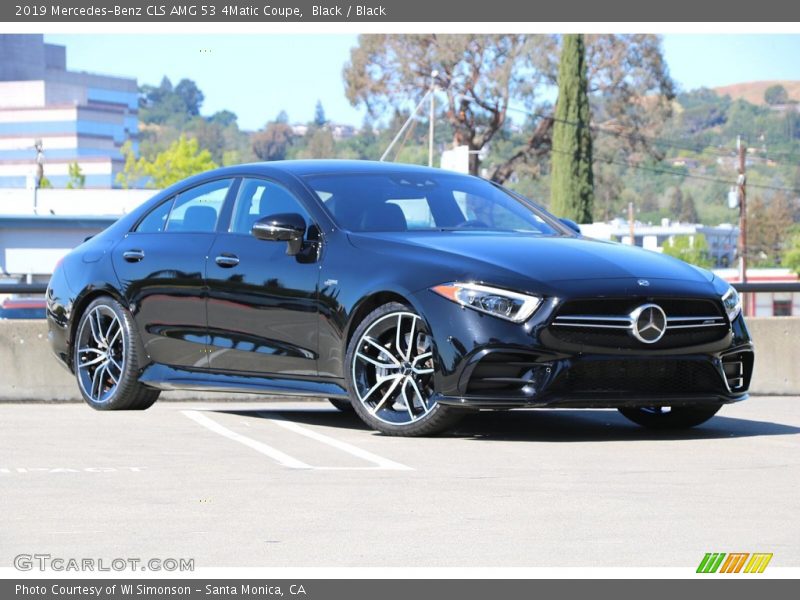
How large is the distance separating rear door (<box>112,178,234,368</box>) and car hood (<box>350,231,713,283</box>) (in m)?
1.34

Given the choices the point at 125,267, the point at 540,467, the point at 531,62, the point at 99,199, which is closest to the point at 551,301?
the point at 540,467

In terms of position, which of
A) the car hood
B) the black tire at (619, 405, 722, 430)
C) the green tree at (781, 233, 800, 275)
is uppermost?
the car hood

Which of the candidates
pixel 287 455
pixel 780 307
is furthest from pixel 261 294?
pixel 780 307

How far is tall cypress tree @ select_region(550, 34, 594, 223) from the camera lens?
6550 centimetres

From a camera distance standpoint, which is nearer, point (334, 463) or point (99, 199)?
point (334, 463)

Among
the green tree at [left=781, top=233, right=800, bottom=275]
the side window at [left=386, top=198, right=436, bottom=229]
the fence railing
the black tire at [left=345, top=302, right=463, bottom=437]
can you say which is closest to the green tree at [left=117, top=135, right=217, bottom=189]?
the green tree at [left=781, top=233, right=800, bottom=275]

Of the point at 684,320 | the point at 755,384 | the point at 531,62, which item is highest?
the point at 531,62

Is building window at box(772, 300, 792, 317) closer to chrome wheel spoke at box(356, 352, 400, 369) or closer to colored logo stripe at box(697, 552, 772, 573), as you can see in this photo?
chrome wheel spoke at box(356, 352, 400, 369)

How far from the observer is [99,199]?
3548 inches

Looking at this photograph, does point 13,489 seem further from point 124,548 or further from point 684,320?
point 684,320

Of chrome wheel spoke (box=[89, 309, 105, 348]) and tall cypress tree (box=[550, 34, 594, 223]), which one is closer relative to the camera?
chrome wheel spoke (box=[89, 309, 105, 348])

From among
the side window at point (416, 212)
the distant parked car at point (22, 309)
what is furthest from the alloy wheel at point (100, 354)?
the distant parked car at point (22, 309)

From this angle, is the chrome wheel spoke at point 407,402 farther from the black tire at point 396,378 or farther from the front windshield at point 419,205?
the front windshield at point 419,205

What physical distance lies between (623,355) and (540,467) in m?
1.06
